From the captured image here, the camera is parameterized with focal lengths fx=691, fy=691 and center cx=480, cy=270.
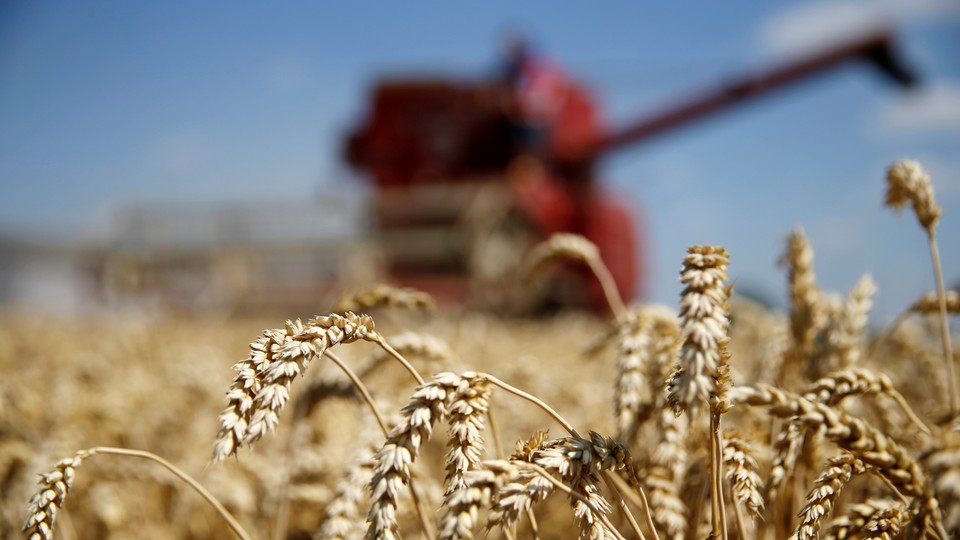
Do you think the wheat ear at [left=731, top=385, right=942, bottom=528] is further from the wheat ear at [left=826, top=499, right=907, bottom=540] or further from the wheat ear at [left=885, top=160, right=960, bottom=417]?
the wheat ear at [left=885, top=160, right=960, bottom=417]

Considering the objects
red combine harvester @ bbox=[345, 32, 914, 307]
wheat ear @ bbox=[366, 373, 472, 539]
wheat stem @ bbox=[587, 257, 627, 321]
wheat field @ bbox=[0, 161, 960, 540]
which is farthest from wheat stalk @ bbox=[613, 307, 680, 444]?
red combine harvester @ bbox=[345, 32, 914, 307]

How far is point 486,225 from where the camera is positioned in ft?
32.6

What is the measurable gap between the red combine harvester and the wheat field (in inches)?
288

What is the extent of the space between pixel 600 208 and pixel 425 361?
10.4 metres

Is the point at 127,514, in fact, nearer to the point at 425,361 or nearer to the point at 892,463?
the point at 425,361

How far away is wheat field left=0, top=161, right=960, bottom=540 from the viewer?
693mm

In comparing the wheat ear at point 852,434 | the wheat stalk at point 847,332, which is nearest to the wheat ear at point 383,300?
the wheat ear at point 852,434

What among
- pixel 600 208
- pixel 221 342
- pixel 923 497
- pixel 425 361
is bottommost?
pixel 923 497

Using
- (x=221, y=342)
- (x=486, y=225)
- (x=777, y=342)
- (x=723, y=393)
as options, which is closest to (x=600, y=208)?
(x=486, y=225)

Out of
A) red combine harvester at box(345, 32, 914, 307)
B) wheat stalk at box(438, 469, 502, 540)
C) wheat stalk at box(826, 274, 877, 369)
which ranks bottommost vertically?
wheat stalk at box(438, 469, 502, 540)

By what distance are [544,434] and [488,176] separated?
1060 centimetres

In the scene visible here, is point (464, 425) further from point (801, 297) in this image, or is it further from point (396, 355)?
point (801, 297)

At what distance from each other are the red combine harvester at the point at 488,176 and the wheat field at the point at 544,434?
7326 mm

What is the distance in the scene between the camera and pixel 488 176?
11.4m
